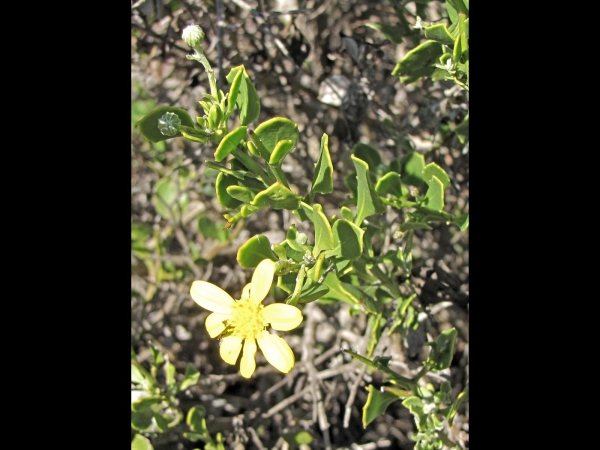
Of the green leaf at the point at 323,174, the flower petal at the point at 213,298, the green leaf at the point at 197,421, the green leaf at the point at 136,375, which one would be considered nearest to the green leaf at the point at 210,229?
the green leaf at the point at 136,375

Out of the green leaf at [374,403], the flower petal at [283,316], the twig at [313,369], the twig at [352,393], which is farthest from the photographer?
the twig at [313,369]

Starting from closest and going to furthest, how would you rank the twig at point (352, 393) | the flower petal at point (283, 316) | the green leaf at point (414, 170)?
the flower petal at point (283, 316) < the green leaf at point (414, 170) < the twig at point (352, 393)

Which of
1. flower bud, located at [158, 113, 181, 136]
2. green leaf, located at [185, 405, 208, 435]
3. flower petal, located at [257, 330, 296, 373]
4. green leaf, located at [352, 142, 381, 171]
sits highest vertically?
flower bud, located at [158, 113, 181, 136]

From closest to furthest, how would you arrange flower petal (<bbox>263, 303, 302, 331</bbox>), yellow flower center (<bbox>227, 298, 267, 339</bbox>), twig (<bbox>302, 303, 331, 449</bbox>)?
flower petal (<bbox>263, 303, 302, 331</bbox>) < yellow flower center (<bbox>227, 298, 267, 339</bbox>) < twig (<bbox>302, 303, 331, 449</bbox>)

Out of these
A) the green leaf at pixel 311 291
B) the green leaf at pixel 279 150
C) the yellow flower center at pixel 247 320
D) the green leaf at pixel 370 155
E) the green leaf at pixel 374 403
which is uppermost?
the green leaf at pixel 279 150

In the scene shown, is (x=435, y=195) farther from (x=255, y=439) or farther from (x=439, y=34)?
(x=255, y=439)

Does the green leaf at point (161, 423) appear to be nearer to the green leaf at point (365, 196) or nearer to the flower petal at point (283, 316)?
the flower petal at point (283, 316)

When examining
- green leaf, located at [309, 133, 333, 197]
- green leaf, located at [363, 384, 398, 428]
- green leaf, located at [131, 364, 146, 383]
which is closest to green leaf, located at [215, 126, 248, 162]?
green leaf, located at [309, 133, 333, 197]

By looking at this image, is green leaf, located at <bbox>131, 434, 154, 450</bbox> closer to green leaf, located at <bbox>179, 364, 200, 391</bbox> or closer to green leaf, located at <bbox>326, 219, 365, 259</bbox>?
green leaf, located at <bbox>179, 364, 200, 391</bbox>
